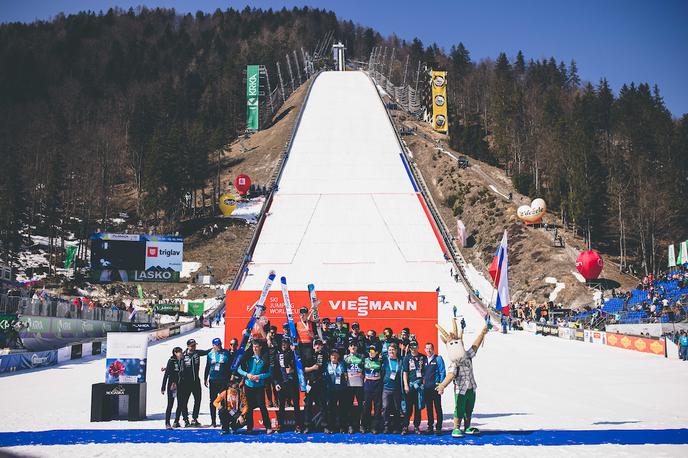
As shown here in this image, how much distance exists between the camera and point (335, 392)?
995 centimetres

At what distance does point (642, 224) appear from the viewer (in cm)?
4644

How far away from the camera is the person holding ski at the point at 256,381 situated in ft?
32.5

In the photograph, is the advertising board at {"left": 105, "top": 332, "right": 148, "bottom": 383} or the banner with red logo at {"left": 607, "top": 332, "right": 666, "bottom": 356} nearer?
the advertising board at {"left": 105, "top": 332, "right": 148, "bottom": 383}

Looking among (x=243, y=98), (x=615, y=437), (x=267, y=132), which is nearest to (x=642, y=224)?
(x=615, y=437)

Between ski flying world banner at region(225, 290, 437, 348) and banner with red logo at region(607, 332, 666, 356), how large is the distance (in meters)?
14.5

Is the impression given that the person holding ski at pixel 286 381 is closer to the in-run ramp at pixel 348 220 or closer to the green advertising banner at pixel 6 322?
the green advertising banner at pixel 6 322

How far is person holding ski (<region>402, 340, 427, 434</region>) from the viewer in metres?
9.86

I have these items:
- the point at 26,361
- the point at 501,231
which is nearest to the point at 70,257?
the point at 26,361

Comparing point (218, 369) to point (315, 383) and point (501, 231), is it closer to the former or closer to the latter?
point (315, 383)

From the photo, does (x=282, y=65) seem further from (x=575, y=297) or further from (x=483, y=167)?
(x=575, y=297)

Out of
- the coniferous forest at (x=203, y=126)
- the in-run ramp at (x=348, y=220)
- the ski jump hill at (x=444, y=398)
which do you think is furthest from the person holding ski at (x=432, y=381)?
Answer: the coniferous forest at (x=203, y=126)

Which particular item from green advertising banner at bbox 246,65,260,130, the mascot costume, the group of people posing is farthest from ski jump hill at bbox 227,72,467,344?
green advertising banner at bbox 246,65,260,130

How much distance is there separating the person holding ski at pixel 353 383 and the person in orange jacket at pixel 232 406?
1.66 metres

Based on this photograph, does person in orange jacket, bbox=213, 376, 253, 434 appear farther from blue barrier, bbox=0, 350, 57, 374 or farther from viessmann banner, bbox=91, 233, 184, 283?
viessmann banner, bbox=91, 233, 184, 283
